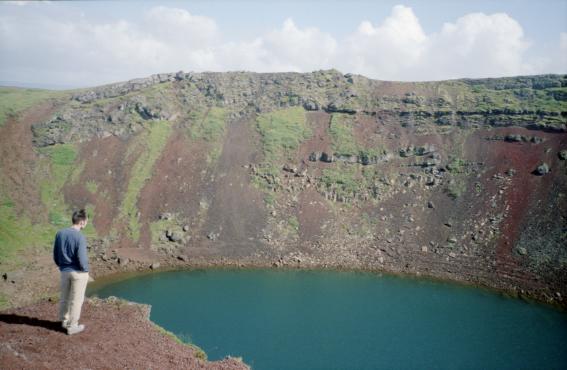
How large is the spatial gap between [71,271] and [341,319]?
29.7 m

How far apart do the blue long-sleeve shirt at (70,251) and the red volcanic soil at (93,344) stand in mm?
1803

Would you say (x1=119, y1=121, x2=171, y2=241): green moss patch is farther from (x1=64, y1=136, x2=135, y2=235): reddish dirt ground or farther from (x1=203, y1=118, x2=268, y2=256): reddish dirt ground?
(x1=203, y1=118, x2=268, y2=256): reddish dirt ground

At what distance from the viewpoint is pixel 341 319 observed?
120ft

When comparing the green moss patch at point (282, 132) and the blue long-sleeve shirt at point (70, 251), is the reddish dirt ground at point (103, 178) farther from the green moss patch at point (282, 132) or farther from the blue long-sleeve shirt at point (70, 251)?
the blue long-sleeve shirt at point (70, 251)

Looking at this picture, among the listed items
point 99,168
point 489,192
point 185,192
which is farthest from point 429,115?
point 99,168

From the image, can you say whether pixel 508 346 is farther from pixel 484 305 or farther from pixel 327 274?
pixel 327 274

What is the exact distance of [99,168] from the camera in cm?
5772

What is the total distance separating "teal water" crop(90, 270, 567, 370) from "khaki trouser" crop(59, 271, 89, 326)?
19.6 meters

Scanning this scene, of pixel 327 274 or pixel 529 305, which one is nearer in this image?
pixel 529 305

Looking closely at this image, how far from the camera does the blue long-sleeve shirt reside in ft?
34.6

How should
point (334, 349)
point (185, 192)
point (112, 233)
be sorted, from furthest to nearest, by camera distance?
point (185, 192) < point (112, 233) < point (334, 349)

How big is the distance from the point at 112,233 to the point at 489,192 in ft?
159

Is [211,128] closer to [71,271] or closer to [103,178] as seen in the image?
[103,178]

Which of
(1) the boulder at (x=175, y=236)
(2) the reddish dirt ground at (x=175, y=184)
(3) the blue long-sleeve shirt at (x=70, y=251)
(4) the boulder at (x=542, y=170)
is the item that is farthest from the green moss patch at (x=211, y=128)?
(3) the blue long-sleeve shirt at (x=70, y=251)
